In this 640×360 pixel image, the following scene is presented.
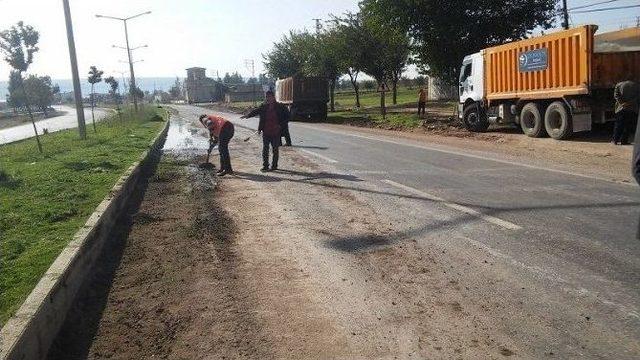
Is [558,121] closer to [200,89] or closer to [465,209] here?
[465,209]

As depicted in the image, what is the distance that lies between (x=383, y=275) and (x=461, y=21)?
62.2ft

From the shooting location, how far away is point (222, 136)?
11164 millimetres

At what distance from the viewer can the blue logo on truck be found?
1506cm

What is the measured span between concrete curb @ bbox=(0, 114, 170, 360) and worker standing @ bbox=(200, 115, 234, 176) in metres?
4.48

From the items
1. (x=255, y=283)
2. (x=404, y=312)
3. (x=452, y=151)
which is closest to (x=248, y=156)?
(x=452, y=151)

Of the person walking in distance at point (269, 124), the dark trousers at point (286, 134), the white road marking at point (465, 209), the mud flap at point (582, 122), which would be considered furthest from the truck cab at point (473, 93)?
the white road marking at point (465, 209)

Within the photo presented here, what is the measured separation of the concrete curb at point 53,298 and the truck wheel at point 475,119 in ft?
48.8

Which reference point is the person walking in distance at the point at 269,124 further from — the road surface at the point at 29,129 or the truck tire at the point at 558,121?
the road surface at the point at 29,129

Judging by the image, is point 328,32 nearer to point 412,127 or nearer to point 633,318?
point 412,127

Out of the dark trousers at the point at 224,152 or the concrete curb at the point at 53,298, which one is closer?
the concrete curb at the point at 53,298

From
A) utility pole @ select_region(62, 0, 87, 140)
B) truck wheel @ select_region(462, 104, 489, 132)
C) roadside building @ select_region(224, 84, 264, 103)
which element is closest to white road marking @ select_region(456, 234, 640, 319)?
truck wheel @ select_region(462, 104, 489, 132)

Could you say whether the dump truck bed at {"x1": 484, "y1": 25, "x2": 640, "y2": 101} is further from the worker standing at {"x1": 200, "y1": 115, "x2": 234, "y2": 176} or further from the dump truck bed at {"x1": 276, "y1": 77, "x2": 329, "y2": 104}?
the dump truck bed at {"x1": 276, "y1": 77, "x2": 329, "y2": 104}

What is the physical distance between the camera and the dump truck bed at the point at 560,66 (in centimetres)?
1373

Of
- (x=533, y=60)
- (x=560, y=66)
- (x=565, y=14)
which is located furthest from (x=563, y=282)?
(x=565, y=14)
